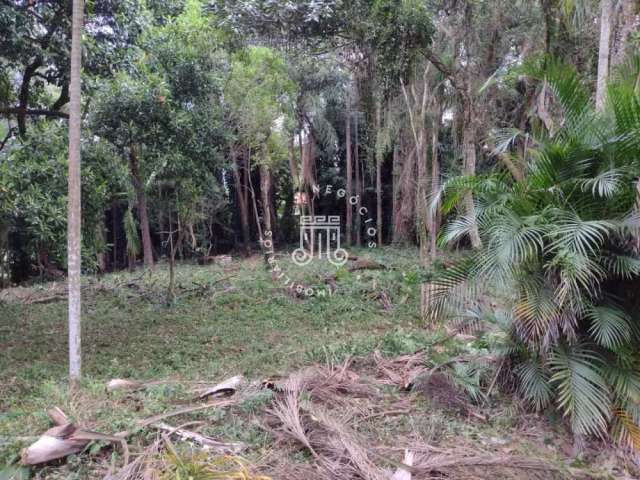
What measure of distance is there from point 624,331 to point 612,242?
0.61 meters

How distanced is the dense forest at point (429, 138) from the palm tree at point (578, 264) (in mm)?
14

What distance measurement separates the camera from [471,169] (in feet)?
24.0

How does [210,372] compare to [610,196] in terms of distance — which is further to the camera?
[210,372]

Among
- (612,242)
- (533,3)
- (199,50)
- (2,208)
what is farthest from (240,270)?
(612,242)

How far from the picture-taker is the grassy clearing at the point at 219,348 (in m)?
3.28

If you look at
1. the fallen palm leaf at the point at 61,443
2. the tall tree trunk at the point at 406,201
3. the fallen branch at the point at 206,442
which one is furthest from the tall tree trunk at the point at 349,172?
the fallen palm leaf at the point at 61,443

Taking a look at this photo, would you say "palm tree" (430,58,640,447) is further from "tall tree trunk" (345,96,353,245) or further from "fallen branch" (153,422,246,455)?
"tall tree trunk" (345,96,353,245)

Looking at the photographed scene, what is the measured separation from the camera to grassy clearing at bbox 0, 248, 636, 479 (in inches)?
129

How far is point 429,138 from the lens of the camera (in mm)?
10320

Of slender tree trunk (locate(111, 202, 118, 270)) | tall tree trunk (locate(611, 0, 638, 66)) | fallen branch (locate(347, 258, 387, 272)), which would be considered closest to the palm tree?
tall tree trunk (locate(611, 0, 638, 66))

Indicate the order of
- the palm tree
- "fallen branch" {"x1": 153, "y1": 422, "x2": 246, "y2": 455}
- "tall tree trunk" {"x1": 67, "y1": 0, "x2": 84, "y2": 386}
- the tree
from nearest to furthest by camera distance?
"fallen branch" {"x1": 153, "y1": 422, "x2": 246, "y2": 455} → the palm tree → "tall tree trunk" {"x1": 67, "y1": 0, "x2": 84, "y2": 386} → the tree

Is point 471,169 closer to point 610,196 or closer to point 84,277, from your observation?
point 610,196
